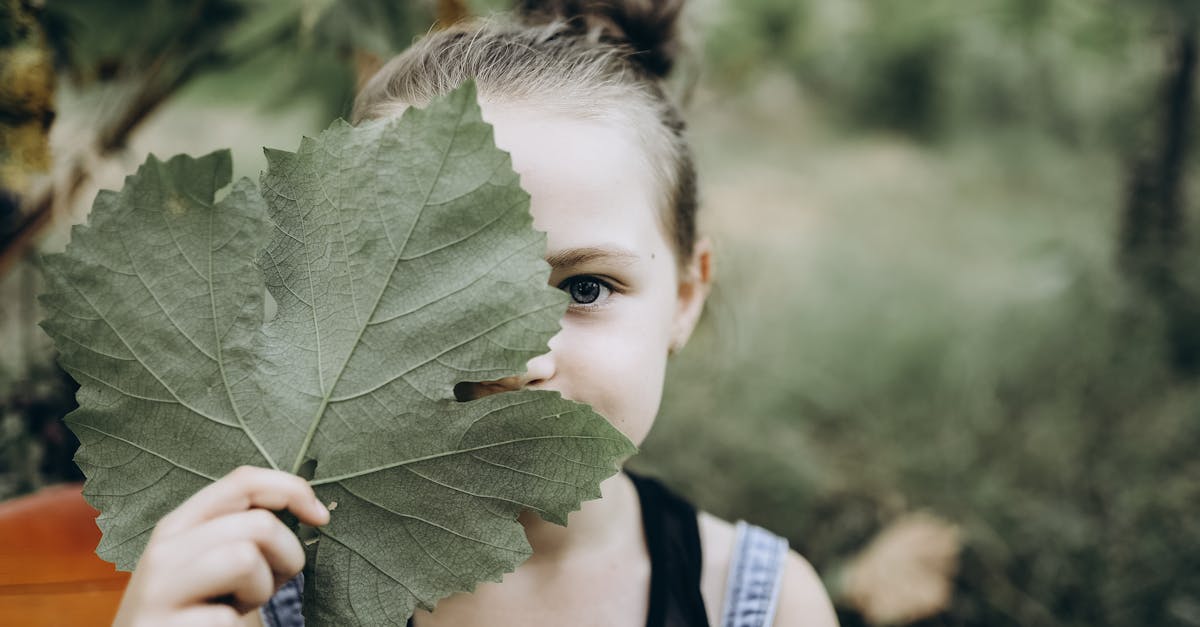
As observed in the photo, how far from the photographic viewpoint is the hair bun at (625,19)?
97cm

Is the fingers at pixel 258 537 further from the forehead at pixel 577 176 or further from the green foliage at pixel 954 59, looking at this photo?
the green foliage at pixel 954 59

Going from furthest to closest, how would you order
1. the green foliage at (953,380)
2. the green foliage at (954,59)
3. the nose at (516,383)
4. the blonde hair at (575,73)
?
the green foliage at (954,59)
the green foliage at (953,380)
the blonde hair at (575,73)
the nose at (516,383)

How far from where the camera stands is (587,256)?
0.68 meters

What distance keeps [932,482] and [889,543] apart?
8.9 inches

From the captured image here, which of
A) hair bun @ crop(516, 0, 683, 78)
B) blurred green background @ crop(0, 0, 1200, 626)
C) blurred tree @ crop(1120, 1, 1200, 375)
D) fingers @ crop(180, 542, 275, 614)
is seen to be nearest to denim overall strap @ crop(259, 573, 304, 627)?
blurred green background @ crop(0, 0, 1200, 626)

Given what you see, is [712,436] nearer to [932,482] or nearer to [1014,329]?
[932,482]

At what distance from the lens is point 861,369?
1.94m

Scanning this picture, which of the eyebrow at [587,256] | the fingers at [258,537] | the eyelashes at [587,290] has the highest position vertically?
the eyebrow at [587,256]

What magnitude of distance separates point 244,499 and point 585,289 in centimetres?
31

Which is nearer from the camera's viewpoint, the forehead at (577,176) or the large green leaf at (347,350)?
the large green leaf at (347,350)

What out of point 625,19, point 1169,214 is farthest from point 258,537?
point 1169,214

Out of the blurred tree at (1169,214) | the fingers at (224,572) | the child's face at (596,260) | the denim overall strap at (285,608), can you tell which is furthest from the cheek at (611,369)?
the blurred tree at (1169,214)

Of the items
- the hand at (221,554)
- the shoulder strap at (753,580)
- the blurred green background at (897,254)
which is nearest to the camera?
the hand at (221,554)

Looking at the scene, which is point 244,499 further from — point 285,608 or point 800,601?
point 800,601
